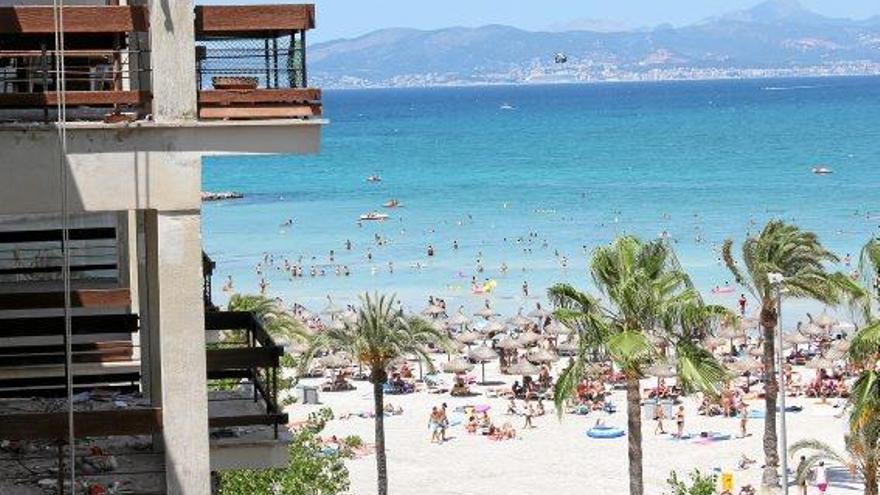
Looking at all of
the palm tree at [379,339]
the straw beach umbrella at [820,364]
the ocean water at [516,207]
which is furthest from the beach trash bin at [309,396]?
the ocean water at [516,207]

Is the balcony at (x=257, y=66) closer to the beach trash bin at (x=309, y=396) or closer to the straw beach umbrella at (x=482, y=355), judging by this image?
the beach trash bin at (x=309, y=396)

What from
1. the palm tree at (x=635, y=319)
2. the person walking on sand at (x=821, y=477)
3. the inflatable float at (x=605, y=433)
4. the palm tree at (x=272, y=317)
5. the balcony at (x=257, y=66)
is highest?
the balcony at (x=257, y=66)

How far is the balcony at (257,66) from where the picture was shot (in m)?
9.62

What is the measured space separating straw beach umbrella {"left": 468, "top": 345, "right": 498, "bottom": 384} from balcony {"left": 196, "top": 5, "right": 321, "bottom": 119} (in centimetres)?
4312

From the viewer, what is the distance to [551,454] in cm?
4356

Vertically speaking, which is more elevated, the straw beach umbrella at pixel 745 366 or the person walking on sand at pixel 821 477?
the straw beach umbrella at pixel 745 366

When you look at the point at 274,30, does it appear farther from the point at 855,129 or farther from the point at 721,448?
the point at 855,129

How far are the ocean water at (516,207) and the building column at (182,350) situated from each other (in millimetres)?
61470

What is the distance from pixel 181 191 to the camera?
367 inches

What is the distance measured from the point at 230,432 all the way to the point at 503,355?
44.2 meters

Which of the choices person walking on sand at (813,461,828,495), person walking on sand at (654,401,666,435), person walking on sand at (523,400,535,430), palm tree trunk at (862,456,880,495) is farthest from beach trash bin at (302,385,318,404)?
palm tree trunk at (862,456,880,495)

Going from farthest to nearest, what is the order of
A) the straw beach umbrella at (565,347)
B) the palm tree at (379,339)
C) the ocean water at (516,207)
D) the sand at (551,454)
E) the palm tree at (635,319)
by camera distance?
the ocean water at (516,207) < the straw beach umbrella at (565,347) < the sand at (551,454) < the palm tree at (379,339) < the palm tree at (635,319)

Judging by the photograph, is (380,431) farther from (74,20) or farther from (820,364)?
(74,20)

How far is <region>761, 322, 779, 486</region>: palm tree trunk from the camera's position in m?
34.5
